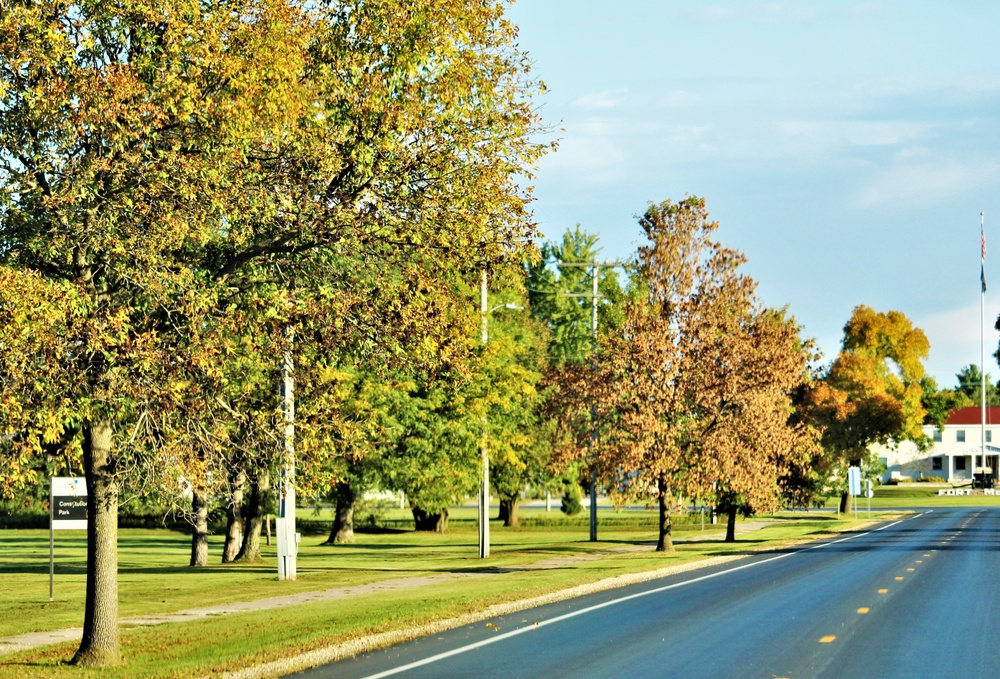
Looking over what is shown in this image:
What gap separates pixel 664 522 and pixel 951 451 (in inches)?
4359

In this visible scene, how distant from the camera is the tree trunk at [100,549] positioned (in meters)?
15.4

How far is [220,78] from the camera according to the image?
14.2 m

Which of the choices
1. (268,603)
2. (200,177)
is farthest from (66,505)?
(200,177)

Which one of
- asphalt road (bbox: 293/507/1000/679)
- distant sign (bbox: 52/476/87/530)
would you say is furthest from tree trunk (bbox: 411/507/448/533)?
distant sign (bbox: 52/476/87/530)

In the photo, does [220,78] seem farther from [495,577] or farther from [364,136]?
[495,577]

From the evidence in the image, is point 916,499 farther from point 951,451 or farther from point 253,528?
point 253,528

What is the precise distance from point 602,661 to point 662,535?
1076 inches

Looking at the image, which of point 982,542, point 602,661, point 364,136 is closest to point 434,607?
point 602,661

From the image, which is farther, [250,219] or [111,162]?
[250,219]

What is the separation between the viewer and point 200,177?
14312 mm

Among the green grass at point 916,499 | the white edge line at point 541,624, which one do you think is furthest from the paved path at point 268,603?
the green grass at point 916,499

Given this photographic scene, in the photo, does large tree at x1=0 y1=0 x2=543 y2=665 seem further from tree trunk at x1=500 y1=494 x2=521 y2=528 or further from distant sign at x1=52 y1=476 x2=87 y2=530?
tree trunk at x1=500 y1=494 x2=521 y2=528

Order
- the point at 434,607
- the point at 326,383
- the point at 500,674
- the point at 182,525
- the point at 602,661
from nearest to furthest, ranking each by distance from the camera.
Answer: the point at 500,674 → the point at 602,661 → the point at 326,383 → the point at 434,607 → the point at 182,525

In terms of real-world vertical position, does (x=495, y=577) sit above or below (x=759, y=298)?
below
